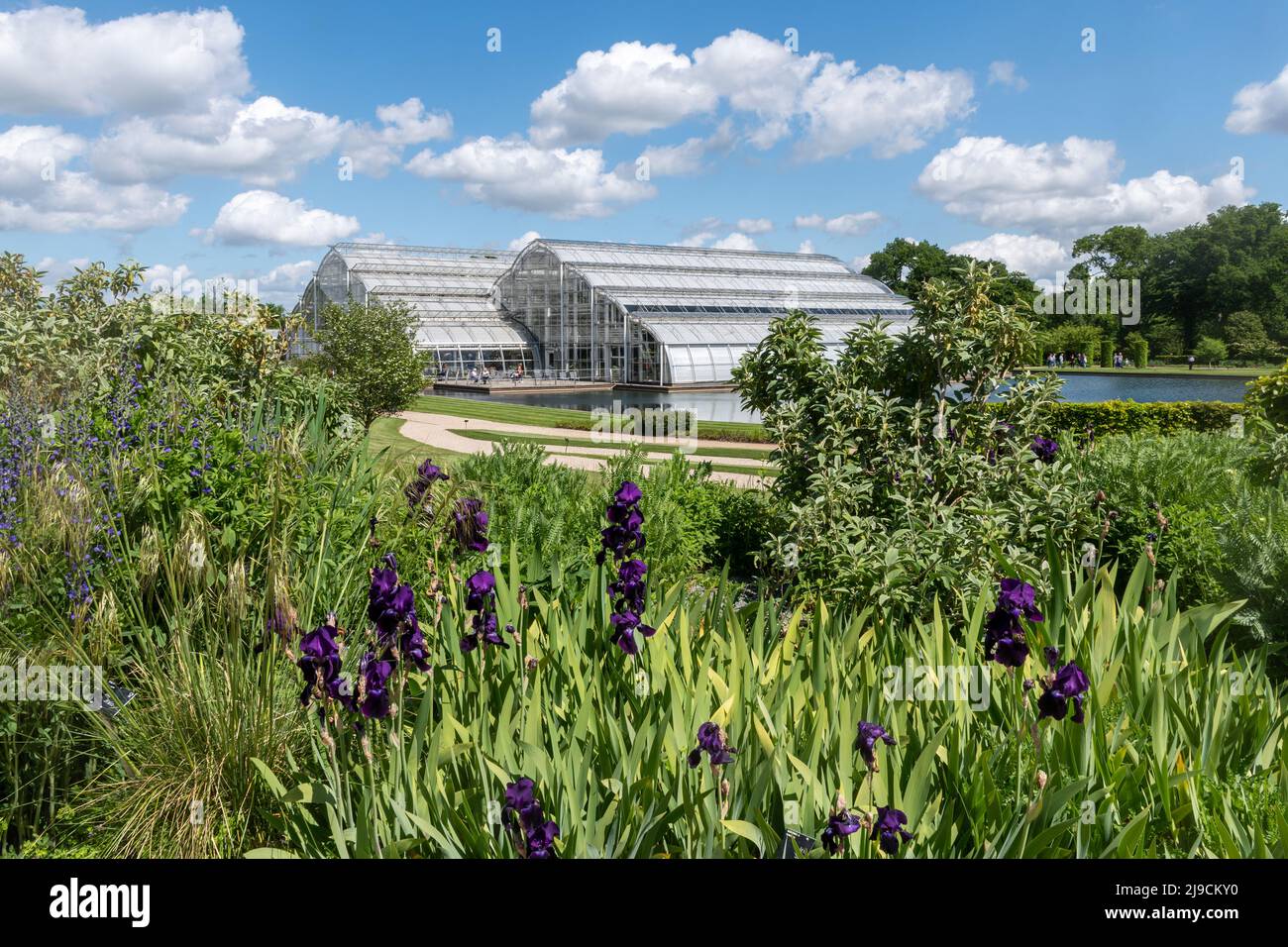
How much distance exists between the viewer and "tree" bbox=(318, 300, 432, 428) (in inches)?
734

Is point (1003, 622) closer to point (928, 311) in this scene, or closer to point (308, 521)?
point (308, 521)

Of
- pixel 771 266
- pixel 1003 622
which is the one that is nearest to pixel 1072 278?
pixel 771 266

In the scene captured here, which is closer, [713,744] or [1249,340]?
[713,744]

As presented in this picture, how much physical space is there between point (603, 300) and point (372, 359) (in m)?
25.9

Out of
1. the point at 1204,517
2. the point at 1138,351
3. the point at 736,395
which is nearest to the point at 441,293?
the point at 736,395

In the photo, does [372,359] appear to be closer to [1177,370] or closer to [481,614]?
[481,614]

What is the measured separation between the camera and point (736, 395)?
3600cm

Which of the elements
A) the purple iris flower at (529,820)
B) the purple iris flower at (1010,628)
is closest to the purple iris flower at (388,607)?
the purple iris flower at (529,820)

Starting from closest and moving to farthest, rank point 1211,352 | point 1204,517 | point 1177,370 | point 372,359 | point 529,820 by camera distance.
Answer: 1. point 529,820
2. point 1204,517
3. point 372,359
4. point 1177,370
5. point 1211,352

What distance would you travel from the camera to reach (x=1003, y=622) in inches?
102

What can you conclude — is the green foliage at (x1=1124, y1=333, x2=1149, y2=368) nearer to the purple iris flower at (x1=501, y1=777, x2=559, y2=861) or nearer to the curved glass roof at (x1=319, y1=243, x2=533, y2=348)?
the curved glass roof at (x1=319, y1=243, x2=533, y2=348)

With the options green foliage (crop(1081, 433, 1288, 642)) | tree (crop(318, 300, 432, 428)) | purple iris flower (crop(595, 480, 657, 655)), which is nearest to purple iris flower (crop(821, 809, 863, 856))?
purple iris flower (crop(595, 480, 657, 655))

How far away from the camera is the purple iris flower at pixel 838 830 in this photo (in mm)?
2062

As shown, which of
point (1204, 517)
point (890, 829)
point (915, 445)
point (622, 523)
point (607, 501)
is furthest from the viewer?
point (607, 501)
